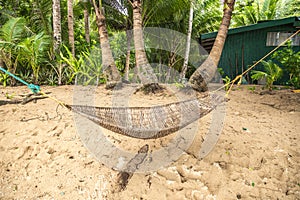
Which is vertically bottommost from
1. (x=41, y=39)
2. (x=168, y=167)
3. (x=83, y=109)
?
(x=168, y=167)

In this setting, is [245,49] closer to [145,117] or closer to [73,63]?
[73,63]

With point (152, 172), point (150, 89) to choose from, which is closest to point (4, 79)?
point (150, 89)

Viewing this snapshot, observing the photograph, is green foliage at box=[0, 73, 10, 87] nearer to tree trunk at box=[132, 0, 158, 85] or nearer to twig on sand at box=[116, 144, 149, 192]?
tree trunk at box=[132, 0, 158, 85]

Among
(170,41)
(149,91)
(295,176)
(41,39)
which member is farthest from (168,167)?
(170,41)

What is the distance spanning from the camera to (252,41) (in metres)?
5.65

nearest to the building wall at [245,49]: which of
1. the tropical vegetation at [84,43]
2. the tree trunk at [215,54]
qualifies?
the tropical vegetation at [84,43]

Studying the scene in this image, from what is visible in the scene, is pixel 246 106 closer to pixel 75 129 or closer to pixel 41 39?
pixel 75 129

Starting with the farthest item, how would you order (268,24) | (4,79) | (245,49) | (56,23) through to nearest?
(245,49), (268,24), (56,23), (4,79)

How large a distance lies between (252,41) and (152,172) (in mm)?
5688

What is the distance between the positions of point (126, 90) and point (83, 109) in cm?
190

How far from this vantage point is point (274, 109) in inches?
99.3

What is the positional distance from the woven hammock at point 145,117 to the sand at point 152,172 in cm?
39

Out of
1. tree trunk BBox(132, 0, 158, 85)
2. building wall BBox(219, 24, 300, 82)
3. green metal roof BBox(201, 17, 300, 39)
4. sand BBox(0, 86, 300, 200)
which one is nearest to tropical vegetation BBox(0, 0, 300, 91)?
tree trunk BBox(132, 0, 158, 85)

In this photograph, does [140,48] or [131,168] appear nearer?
[131,168]
